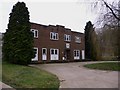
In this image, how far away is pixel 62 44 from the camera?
1644 inches

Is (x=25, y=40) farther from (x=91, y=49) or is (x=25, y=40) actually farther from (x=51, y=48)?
A: (x=91, y=49)

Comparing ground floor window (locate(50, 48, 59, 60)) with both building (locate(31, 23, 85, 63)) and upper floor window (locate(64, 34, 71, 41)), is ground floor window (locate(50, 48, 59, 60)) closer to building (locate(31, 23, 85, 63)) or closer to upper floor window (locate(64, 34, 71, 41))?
building (locate(31, 23, 85, 63))

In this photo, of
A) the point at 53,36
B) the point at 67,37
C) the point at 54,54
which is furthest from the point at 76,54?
the point at 53,36

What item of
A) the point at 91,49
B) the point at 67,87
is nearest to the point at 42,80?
the point at 67,87

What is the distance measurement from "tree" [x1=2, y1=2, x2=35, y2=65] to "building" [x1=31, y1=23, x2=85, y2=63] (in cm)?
794

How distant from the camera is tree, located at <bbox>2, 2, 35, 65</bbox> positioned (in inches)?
1033

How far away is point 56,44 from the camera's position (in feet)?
133

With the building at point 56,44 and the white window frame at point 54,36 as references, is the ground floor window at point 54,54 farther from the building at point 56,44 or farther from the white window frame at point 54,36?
the white window frame at point 54,36

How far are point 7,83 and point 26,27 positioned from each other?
12132 millimetres

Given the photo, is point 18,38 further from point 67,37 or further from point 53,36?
point 67,37

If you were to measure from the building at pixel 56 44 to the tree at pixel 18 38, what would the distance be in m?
7.94

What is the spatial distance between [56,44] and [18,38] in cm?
1426

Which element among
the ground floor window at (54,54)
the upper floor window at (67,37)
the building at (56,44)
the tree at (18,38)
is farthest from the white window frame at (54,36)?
the tree at (18,38)

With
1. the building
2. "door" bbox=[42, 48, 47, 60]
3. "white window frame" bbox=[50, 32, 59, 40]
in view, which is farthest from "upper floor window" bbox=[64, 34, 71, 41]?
"door" bbox=[42, 48, 47, 60]
